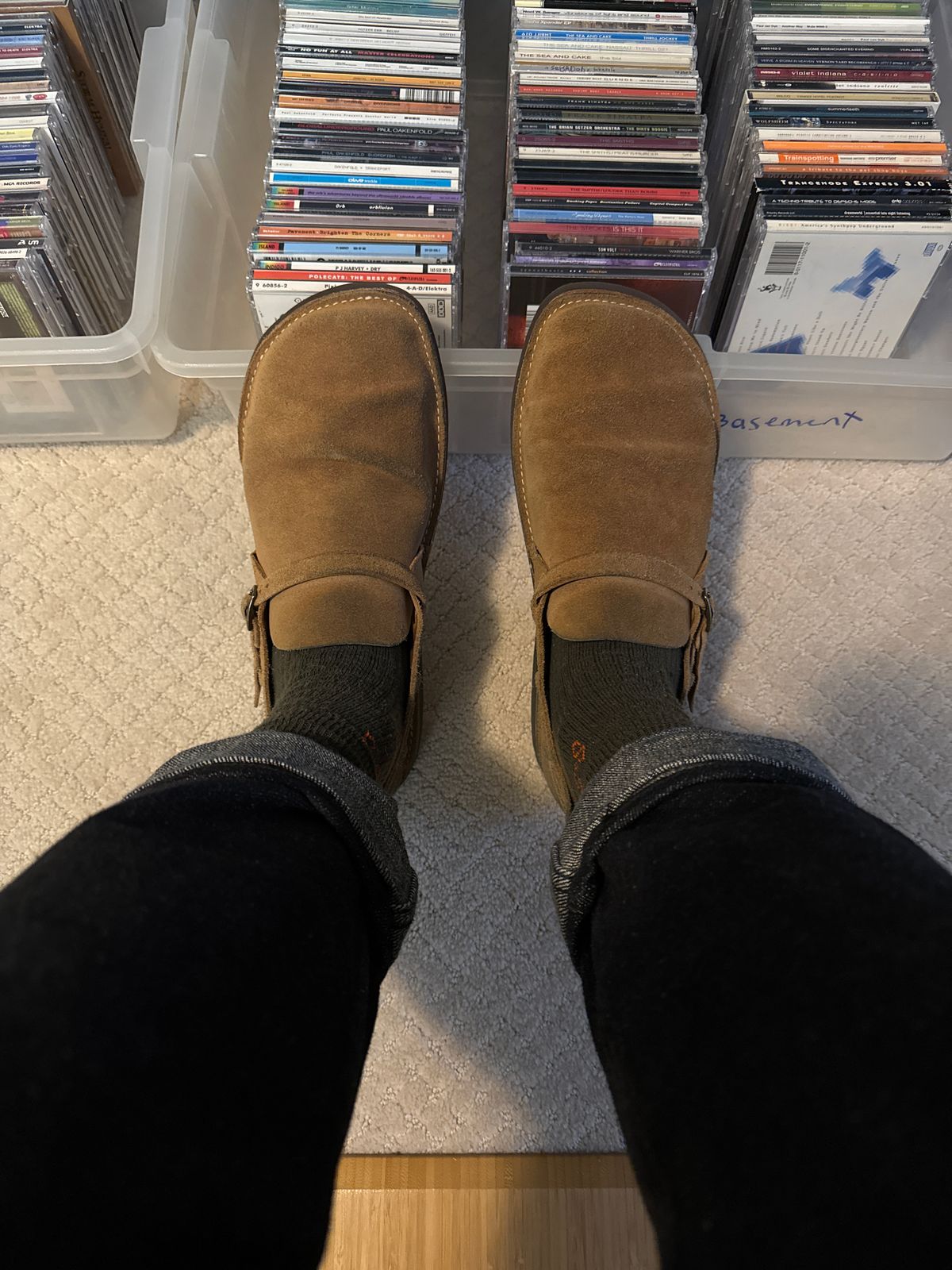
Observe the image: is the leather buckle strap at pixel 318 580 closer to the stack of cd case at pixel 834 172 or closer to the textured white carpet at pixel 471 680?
the textured white carpet at pixel 471 680

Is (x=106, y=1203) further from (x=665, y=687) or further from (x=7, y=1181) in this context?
(x=665, y=687)

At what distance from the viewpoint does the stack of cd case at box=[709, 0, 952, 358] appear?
778 mm

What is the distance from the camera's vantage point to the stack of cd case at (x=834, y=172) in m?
0.78

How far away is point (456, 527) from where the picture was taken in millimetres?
967

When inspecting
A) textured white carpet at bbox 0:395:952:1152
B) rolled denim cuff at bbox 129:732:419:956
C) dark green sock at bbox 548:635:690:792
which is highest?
rolled denim cuff at bbox 129:732:419:956

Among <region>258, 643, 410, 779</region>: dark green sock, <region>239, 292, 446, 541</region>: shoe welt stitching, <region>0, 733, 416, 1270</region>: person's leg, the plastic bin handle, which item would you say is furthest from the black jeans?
the plastic bin handle

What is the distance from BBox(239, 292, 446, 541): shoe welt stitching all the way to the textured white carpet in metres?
0.10

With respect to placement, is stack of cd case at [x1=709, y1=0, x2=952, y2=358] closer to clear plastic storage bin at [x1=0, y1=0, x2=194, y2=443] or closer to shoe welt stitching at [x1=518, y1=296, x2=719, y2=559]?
shoe welt stitching at [x1=518, y1=296, x2=719, y2=559]

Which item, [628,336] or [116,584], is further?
[116,584]

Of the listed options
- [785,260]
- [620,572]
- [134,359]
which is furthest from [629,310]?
[134,359]

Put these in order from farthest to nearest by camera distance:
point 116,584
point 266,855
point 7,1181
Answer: point 116,584
point 266,855
point 7,1181

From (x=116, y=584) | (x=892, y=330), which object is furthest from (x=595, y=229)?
(x=116, y=584)

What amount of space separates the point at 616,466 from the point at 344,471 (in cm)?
25

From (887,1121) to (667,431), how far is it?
2.06ft
